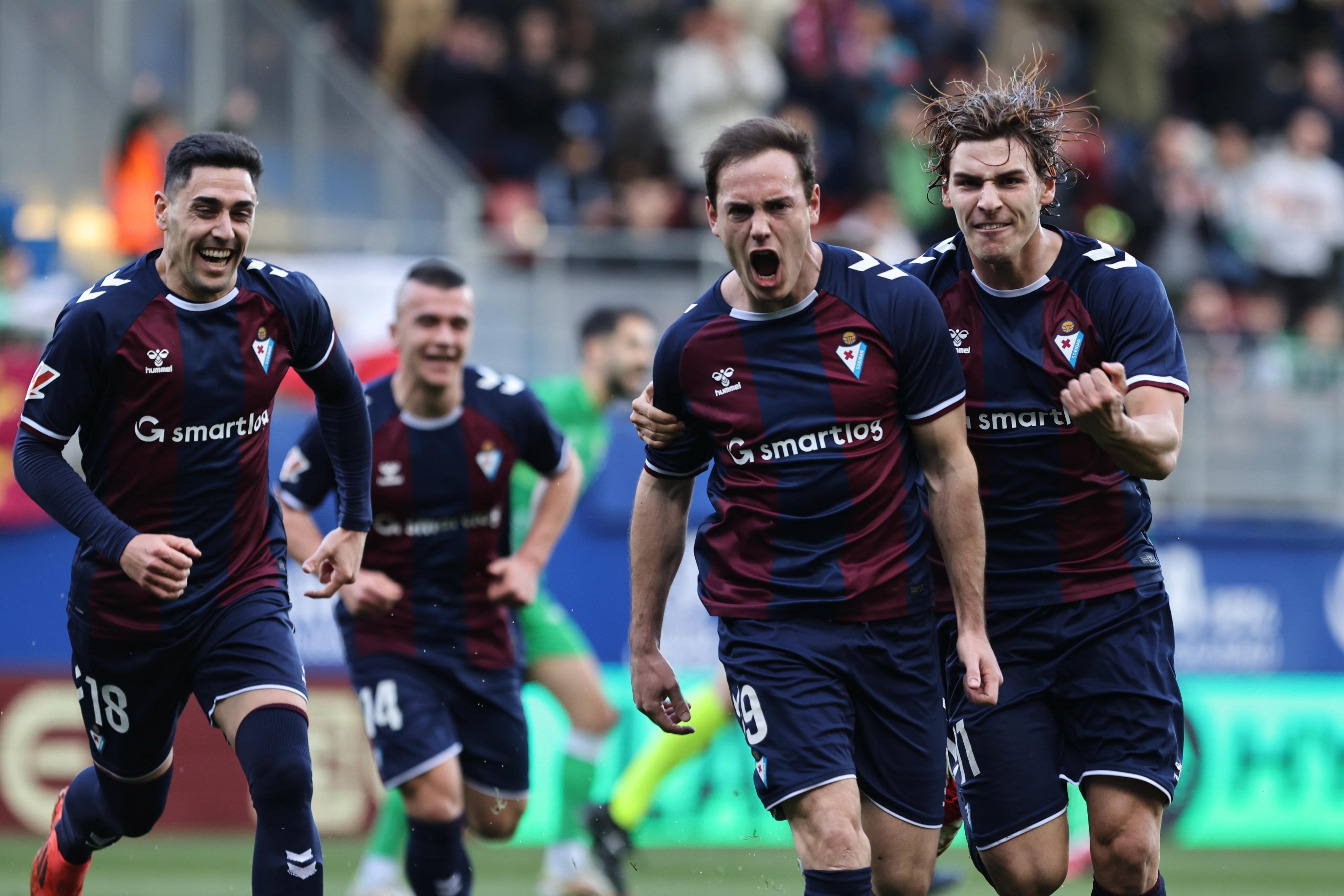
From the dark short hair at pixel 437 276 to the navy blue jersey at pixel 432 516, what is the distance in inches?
20.8

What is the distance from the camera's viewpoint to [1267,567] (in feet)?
36.9

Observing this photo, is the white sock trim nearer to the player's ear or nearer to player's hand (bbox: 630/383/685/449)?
player's hand (bbox: 630/383/685/449)

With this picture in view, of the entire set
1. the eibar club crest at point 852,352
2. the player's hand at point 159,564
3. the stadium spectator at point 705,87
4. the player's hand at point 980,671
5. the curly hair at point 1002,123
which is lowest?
the player's hand at point 980,671

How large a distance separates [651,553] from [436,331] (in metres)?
2.12

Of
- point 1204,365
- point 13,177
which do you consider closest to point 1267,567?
point 1204,365

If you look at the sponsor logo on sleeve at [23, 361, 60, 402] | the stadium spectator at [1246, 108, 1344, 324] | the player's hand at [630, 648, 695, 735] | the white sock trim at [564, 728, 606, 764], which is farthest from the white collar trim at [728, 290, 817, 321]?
the stadium spectator at [1246, 108, 1344, 324]

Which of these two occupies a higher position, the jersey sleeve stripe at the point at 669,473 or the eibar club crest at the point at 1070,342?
the eibar club crest at the point at 1070,342

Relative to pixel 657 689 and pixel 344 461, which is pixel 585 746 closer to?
pixel 344 461

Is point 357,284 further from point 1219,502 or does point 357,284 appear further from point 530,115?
point 1219,502

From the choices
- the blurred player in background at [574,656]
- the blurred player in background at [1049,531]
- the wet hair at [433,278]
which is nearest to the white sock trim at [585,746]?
the blurred player in background at [574,656]

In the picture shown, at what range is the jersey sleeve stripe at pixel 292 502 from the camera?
7.21 metres

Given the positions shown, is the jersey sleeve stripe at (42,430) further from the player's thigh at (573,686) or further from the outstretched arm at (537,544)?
the player's thigh at (573,686)

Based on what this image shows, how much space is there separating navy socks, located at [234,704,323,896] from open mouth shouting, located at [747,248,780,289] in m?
2.10

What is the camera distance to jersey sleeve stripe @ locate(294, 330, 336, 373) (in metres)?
5.88
